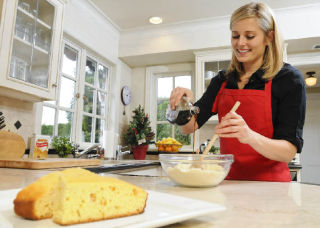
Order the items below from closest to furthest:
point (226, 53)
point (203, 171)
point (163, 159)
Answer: point (203, 171), point (163, 159), point (226, 53)

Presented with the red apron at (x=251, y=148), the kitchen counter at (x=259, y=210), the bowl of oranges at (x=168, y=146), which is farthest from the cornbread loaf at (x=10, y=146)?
the bowl of oranges at (x=168, y=146)

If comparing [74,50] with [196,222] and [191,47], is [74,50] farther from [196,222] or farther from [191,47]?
[196,222]

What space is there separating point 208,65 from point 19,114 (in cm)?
238

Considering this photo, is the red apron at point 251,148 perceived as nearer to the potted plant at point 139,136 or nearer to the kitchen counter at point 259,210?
the kitchen counter at point 259,210

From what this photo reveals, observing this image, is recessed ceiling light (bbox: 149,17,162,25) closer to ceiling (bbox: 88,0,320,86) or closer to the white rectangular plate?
ceiling (bbox: 88,0,320,86)

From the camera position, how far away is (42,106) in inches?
105


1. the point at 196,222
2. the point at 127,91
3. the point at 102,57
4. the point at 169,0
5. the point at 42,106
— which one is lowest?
the point at 196,222

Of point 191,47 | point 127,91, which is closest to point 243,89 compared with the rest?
point 191,47

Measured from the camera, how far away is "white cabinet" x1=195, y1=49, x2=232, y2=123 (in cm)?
358

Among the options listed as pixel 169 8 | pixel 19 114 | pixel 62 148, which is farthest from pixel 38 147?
pixel 169 8

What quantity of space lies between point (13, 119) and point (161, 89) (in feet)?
8.25

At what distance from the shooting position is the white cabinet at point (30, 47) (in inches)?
75.4

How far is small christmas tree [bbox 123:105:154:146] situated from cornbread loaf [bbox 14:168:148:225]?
3334mm

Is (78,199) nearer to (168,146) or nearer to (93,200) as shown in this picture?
(93,200)
